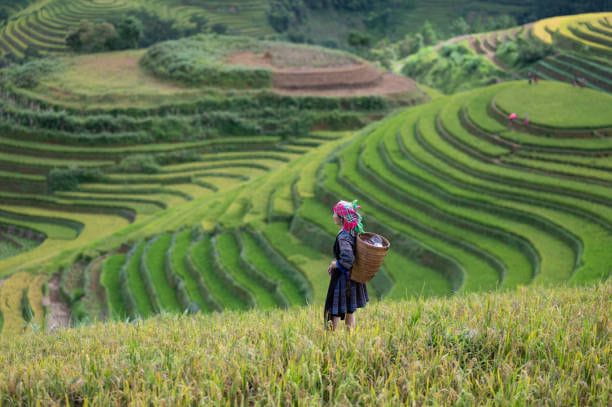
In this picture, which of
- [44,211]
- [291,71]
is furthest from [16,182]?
[291,71]

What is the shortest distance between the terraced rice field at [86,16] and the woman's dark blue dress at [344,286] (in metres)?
60.3

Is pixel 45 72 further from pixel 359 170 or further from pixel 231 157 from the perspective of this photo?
pixel 359 170

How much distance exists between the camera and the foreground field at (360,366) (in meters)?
5.10

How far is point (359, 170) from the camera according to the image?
26.5 metres

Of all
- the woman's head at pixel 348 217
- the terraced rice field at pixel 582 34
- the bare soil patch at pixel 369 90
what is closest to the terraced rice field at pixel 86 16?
the bare soil patch at pixel 369 90

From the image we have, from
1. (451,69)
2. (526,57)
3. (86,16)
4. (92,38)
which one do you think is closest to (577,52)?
(526,57)

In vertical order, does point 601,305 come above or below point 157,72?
above

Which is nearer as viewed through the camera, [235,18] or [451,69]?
[451,69]

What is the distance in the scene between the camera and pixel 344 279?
24.6 ft

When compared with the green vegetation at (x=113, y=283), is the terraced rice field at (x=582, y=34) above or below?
above

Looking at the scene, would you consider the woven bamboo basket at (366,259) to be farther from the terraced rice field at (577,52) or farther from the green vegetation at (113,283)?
the terraced rice field at (577,52)

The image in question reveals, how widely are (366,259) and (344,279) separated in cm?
43

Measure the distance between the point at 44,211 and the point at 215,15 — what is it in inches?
1843

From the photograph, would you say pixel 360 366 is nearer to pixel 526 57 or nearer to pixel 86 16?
pixel 526 57
